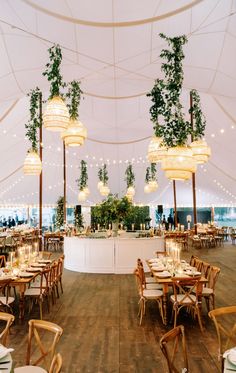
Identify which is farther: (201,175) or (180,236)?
(201,175)

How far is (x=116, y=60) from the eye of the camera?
29.5ft

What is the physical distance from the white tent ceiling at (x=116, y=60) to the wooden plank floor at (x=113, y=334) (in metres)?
5.62

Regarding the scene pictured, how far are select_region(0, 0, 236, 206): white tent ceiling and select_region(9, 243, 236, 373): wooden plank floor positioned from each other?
5623 mm

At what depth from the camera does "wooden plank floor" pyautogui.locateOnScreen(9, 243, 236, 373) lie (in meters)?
3.96

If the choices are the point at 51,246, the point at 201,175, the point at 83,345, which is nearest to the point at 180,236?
the point at 201,175

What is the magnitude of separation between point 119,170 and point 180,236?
600 centimetres

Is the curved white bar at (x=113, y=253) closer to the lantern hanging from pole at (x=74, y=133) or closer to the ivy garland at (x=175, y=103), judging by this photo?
the lantern hanging from pole at (x=74, y=133)

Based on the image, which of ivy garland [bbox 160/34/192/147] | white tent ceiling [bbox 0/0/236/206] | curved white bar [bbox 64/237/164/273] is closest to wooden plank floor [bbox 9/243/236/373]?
curved white bar [bbox 64/237/164/273]

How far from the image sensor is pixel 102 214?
10148mm

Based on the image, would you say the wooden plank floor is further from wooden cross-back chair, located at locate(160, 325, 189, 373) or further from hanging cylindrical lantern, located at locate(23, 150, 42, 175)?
hanging cylindrical lantern, located at locate(23, 150, 42, 175)

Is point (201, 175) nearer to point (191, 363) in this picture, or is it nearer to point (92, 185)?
point (92, 185)

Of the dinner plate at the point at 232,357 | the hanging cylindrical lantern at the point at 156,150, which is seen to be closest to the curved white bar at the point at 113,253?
the hanging cylindrical lantern at the point at 156,150

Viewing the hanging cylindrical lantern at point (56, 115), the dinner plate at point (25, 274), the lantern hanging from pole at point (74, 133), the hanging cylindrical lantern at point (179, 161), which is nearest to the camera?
the hanging cylindrical lantern at point (179, 161)

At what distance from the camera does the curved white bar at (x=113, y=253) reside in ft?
31.4
